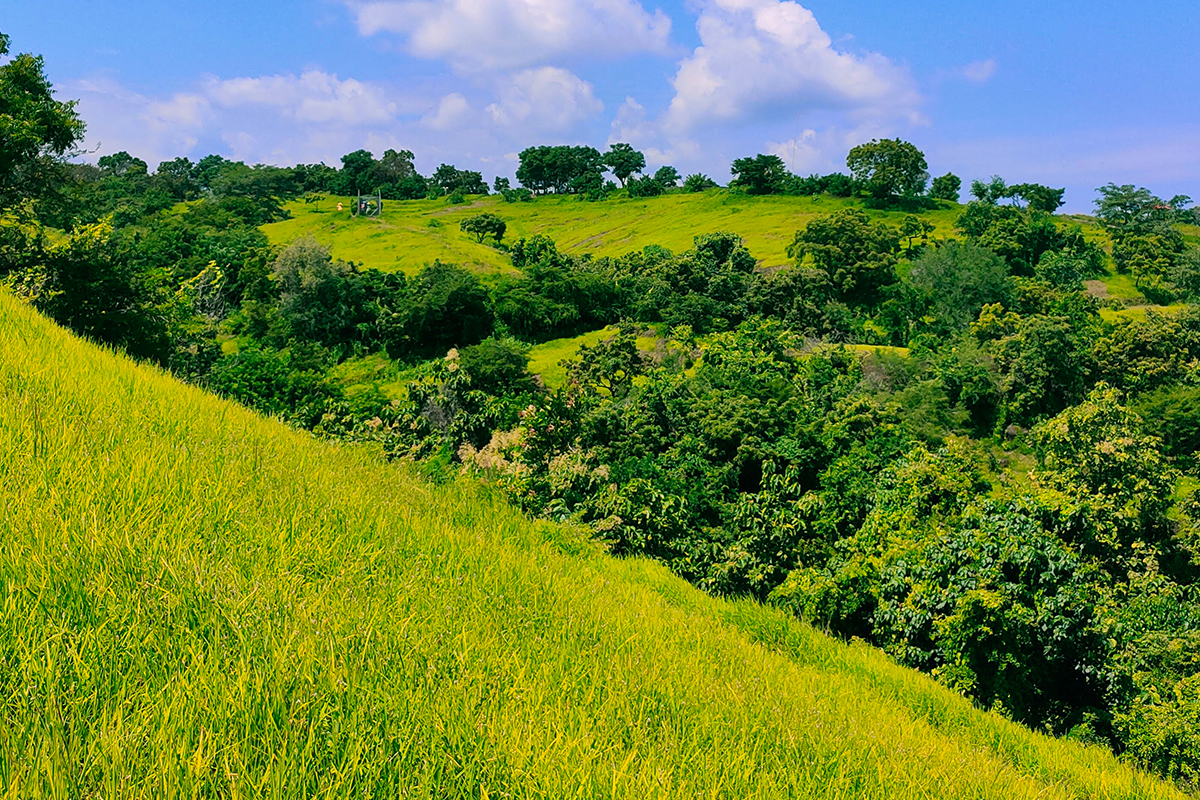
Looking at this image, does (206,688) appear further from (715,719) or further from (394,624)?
(715,719)

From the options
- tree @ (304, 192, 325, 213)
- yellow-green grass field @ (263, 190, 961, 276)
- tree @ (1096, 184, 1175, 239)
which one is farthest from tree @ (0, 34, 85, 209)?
tree @ (1096, 184, 1175, 239)

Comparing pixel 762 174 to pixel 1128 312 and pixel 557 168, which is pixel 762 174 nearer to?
pixel 557 168

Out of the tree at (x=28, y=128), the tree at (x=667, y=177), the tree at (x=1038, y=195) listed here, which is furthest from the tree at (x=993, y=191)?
the tree at (x=28, y=128)

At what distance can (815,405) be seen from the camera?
24516 millimetres

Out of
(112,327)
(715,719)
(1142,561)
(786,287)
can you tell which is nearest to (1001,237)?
(786,287)

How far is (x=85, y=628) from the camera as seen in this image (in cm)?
216

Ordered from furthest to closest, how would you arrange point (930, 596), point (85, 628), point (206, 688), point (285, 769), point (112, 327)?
point (112, 327)
point (930, 596)
point (85, 628)
point (206, 688)
point (285, 769)

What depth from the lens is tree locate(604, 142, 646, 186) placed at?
131 m

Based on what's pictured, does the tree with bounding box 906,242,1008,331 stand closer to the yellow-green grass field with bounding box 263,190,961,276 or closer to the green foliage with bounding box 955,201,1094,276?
the green foliage with bounding box 955,201,1094,276

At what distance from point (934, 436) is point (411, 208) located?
3807 inches

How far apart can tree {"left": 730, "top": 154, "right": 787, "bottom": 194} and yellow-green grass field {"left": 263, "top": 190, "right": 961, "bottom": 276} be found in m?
5.01

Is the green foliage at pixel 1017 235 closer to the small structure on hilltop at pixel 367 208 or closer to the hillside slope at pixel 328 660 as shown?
the small structure on hilltop at pixel 367 208

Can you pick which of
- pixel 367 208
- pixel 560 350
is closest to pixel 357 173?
pixel 367 208

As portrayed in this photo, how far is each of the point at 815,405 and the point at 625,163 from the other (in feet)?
380
